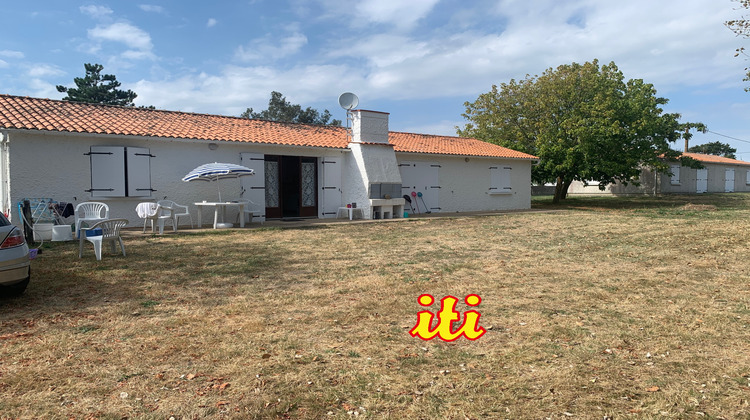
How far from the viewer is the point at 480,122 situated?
25.4 m

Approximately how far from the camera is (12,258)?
4480 mm

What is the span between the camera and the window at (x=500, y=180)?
19.0 m

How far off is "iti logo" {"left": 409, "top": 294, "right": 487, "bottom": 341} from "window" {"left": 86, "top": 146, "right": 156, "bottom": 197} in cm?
955

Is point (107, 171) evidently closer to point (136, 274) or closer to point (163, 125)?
point (163, 125)

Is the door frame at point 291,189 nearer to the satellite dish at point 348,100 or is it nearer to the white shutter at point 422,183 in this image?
the satellite dish at point 348,100

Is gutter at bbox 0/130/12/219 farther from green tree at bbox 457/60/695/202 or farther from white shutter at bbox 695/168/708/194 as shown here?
white shutter at bbox 695/168/708/194

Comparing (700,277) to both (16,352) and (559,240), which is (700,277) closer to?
(559,240)

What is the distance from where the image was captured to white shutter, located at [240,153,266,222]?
13250mm

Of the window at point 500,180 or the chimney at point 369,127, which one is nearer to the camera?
the chimney at point 369,127

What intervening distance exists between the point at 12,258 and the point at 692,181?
129 feet

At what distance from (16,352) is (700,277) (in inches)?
292

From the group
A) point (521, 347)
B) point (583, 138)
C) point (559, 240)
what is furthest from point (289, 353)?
point (583, 138)

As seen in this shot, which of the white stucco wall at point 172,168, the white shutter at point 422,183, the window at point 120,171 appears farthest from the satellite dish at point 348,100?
the window at point 120,171

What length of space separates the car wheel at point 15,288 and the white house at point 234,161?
6901 millimetres
